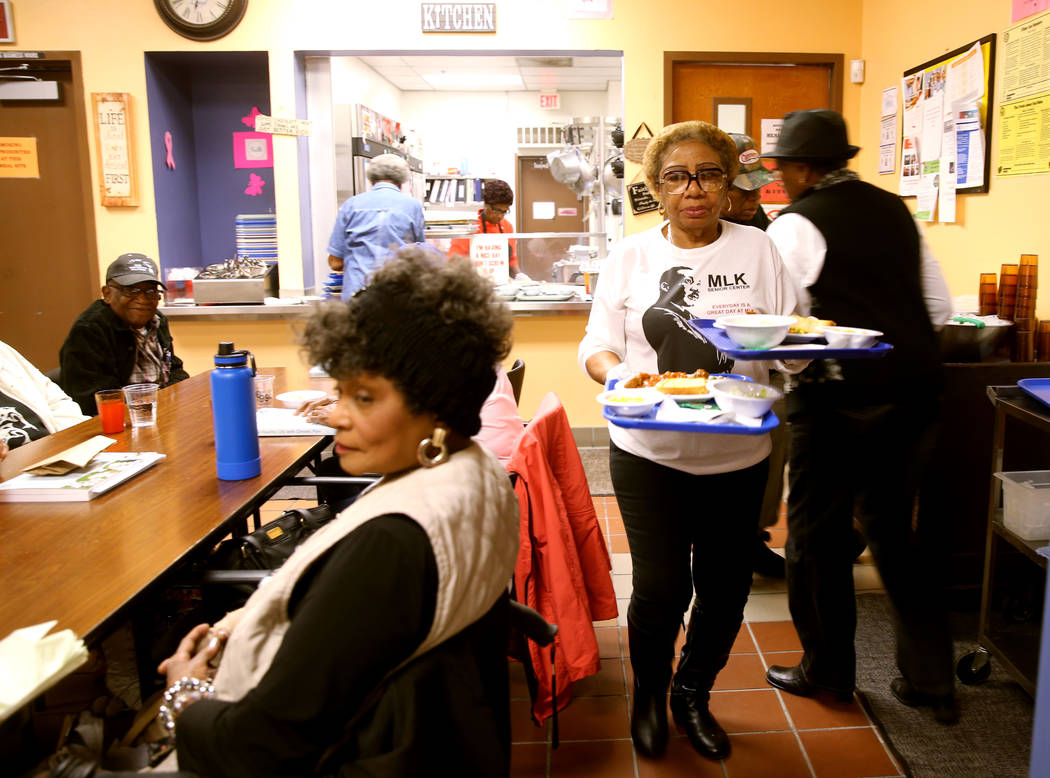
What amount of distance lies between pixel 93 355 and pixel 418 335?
2.31 m

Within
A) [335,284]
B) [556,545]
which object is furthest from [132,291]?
[556,545]

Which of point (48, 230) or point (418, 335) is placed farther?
point (48, 230)

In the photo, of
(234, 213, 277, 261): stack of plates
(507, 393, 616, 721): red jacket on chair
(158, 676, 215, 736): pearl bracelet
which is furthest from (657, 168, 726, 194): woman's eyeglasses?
(234, 213, 277, 261): stack of plates

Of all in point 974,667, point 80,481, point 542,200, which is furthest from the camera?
point 542,200

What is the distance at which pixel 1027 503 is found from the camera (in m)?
2.08

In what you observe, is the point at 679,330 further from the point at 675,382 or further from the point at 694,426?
the point at 694,426

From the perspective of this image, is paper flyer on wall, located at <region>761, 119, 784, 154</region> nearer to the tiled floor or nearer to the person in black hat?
the person in black hat

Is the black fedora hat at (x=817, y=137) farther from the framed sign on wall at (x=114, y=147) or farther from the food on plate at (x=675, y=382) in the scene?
the framed sign on wall at (x=114, y=147)

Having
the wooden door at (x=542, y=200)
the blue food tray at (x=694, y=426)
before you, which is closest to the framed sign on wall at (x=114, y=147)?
the blue food tray at (x=694, y=426)

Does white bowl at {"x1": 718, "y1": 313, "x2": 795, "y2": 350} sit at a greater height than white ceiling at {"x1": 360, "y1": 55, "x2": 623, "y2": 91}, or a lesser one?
lesser

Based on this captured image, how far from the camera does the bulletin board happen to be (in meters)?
3.13

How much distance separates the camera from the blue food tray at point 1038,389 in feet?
6.44

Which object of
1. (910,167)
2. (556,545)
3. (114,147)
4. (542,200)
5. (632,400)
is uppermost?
(542,200)

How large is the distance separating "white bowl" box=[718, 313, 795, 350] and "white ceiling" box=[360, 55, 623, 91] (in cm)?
564
